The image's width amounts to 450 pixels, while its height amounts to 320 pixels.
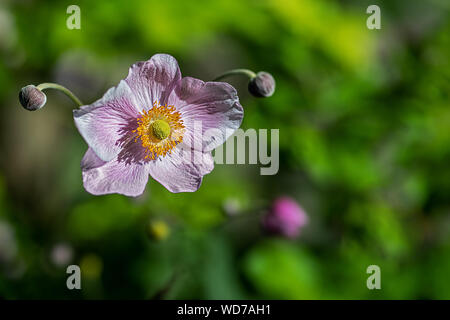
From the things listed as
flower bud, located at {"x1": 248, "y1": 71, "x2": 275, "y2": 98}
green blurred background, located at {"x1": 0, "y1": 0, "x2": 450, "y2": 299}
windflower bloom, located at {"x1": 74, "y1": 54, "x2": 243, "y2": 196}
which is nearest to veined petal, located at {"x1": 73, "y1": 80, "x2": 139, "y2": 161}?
windflower bloom, located at {"x1": 74, "y1": 54, "x2": 243, "y2": 196}

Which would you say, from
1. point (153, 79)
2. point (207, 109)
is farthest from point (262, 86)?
point (153, 79)

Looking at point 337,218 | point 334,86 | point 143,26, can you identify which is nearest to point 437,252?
point 337,218

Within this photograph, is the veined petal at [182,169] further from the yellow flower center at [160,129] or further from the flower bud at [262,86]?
the flower bud at [262,86]

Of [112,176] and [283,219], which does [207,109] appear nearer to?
[112,176]

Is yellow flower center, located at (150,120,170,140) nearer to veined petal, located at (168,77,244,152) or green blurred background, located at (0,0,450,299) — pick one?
veined petal, located at (168,77,244,152)

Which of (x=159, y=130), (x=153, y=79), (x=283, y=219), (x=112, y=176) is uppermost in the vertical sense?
(x=153, y=79)

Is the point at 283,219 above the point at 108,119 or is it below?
below

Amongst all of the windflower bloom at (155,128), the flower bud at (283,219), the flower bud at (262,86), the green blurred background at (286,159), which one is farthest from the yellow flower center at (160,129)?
the flower bud at (283,219)
